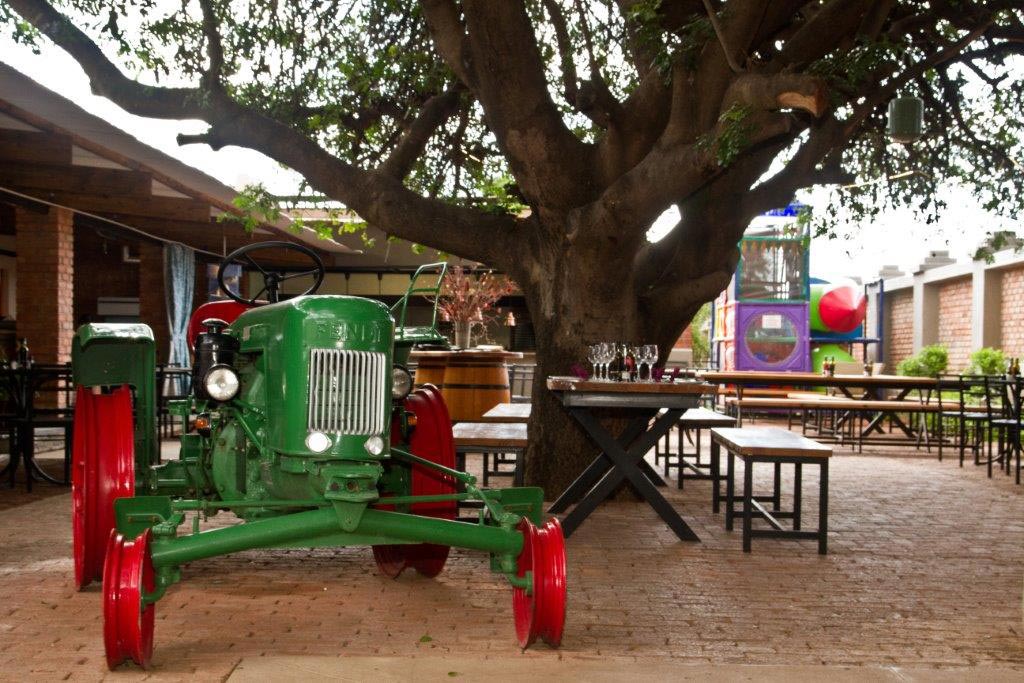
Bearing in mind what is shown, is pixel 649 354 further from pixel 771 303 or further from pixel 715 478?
pixel 771 303

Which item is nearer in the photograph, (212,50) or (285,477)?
(285,477)

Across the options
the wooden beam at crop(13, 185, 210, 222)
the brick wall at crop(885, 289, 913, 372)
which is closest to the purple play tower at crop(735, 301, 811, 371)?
the brick wall at crop(885, 289, 913, 372)

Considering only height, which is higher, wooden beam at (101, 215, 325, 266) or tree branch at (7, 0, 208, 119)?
tree branch at (7, 0, 208, 119)

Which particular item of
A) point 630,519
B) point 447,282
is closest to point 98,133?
point 447,282

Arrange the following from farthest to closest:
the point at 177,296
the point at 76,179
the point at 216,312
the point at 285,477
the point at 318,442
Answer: the point at 177,296, the point at 76,179, the point at 216,312, the point at 285,477, the point at 318,442

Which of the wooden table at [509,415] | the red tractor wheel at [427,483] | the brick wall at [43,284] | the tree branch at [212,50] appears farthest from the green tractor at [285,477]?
the brick wall at [43,284]

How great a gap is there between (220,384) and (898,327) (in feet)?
57.5

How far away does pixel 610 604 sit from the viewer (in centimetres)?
393

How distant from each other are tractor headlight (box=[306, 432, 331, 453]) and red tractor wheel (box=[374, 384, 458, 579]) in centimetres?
112

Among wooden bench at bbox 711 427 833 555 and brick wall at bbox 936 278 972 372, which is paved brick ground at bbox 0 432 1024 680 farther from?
brick wall at bbox 936 278 972 372

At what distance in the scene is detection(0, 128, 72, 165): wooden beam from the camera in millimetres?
9328

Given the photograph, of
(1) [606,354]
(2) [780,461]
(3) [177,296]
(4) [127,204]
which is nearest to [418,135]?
(1) [606,354]

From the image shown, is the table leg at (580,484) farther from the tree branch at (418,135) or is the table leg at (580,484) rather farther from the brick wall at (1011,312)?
the brick wall at (1011,312)

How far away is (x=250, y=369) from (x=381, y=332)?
63 cm
